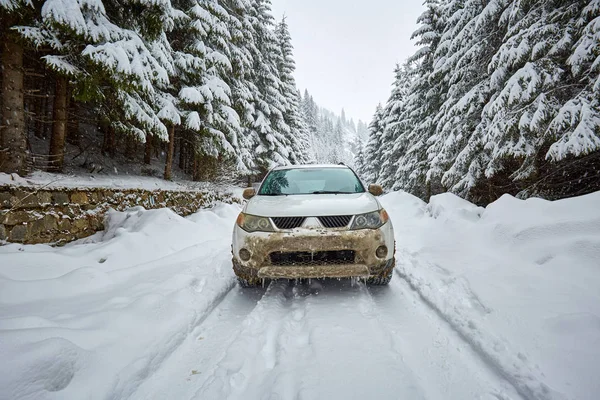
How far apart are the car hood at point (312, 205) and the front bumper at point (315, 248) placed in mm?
235

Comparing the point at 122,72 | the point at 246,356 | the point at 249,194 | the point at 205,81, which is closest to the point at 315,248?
the point at 246,356

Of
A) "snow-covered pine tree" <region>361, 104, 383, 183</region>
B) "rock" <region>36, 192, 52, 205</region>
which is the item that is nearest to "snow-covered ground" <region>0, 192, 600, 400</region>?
"rock" <region>36, 192, 52, 205</region>

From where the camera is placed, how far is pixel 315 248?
3.02 m

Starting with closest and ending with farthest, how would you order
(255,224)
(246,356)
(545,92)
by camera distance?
(246,356) < (255,224) < (545,92)

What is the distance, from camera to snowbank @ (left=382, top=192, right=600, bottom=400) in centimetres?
192

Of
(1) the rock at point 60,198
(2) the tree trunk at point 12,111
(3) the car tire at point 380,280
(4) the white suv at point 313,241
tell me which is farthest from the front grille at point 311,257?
(2) the tree trunk at point 12,111

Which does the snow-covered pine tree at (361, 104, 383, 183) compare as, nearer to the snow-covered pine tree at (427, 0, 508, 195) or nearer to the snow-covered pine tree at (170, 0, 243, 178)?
the snow-covered pine tree at (427, 0, 508, 195)

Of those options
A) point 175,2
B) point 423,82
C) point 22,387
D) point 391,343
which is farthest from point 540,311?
point 423,82

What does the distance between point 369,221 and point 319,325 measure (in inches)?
49.0

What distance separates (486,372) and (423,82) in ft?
51.7

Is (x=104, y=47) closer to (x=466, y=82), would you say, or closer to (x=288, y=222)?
(x=288, y=222)

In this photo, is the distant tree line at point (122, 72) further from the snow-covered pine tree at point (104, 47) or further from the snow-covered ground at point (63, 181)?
the snow-covered ground at point (63, 181)

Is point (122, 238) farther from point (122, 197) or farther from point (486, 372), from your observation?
point (486, 372)

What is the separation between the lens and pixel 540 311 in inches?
98.7
